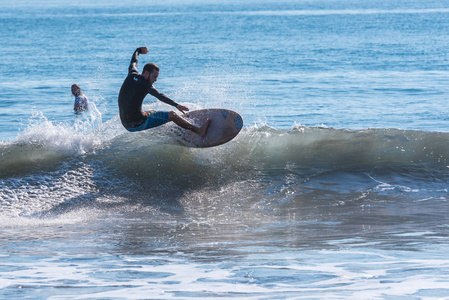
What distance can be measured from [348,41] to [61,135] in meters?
31.3

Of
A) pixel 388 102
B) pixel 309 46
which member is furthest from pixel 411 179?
pixel 309 46

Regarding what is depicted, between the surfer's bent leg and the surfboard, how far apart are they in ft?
0.21

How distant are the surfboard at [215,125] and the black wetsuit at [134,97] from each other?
142 cm

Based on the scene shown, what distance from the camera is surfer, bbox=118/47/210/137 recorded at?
8984mm

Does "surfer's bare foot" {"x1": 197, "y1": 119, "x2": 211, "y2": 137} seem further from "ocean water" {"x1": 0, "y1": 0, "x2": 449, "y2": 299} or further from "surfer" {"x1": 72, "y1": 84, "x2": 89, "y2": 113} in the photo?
"surfer" {"x1": 72, "y1": 84, "x2": 89, "y2": 113}

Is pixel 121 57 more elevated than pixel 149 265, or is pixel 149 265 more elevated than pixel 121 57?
pixel 121 57

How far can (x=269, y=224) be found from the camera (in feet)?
25.8

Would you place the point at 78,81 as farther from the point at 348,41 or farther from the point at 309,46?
the point at 348,41

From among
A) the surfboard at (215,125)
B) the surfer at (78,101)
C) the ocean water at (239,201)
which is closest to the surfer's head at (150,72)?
the surfboard at (215,125)

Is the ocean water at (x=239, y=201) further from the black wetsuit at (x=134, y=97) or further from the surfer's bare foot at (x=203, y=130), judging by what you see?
the black wetsuit at (x=134, y=97)

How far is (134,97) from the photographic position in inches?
356

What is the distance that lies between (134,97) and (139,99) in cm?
8

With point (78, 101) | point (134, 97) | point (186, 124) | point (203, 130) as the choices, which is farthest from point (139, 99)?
point (78, 101)

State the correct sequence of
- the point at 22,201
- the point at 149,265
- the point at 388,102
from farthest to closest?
the point at 388,102
the point at 22,201
the point at 149,265
